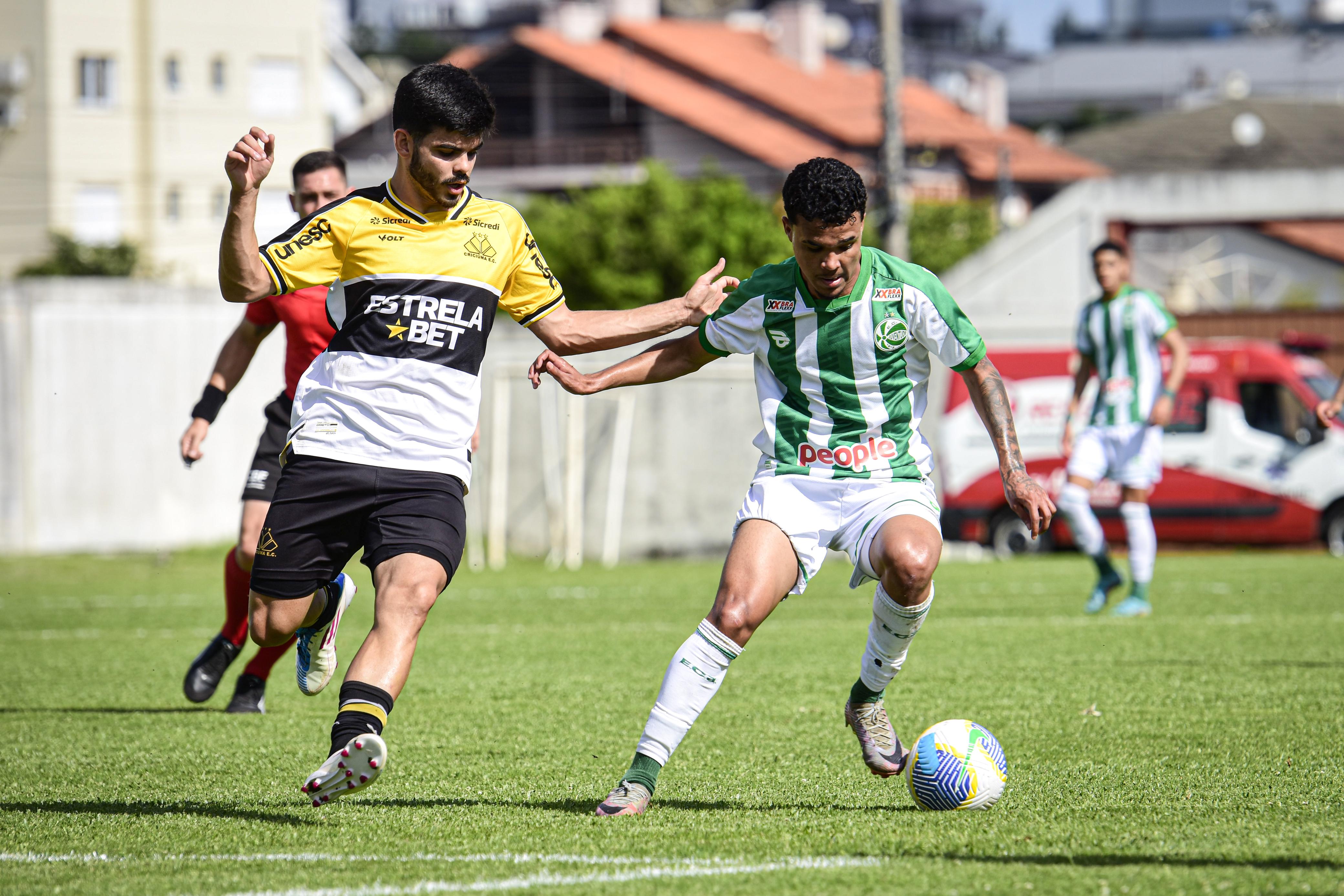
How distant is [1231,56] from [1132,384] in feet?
257

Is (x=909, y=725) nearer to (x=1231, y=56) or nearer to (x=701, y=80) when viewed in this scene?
(x=701, y=80)

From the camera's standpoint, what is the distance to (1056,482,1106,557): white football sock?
37.5ft

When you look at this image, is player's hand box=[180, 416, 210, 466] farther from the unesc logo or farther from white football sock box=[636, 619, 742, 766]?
white football sock box=[636, 619, 742, 766]

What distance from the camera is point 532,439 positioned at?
1814 cm

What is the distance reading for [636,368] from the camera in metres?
5.37

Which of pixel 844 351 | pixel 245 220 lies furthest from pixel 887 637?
pixel 245 220

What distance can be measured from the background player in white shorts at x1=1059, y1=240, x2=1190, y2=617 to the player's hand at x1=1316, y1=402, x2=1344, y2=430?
88.5 inches

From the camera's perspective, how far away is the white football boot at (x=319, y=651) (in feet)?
18.5

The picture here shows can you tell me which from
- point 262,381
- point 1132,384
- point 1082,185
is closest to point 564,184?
point 1082,185

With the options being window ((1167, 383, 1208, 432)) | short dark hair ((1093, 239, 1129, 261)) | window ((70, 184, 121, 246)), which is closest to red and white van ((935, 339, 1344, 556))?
window ((1167, 383, 1208, 432))

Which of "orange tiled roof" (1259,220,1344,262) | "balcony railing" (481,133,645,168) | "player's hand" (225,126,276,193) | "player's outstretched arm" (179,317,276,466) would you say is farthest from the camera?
"orange tiled roof" (1259,220,1344,262)

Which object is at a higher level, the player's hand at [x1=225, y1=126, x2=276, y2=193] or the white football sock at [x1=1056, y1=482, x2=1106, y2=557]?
the player's hand at [x1=225, y1=126, x2=276, y2=193]

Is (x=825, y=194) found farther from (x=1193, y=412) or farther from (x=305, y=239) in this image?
(x=1193, y=412)

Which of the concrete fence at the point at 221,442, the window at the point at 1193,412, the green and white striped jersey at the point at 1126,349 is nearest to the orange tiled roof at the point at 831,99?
the window at the point at 1193,412
